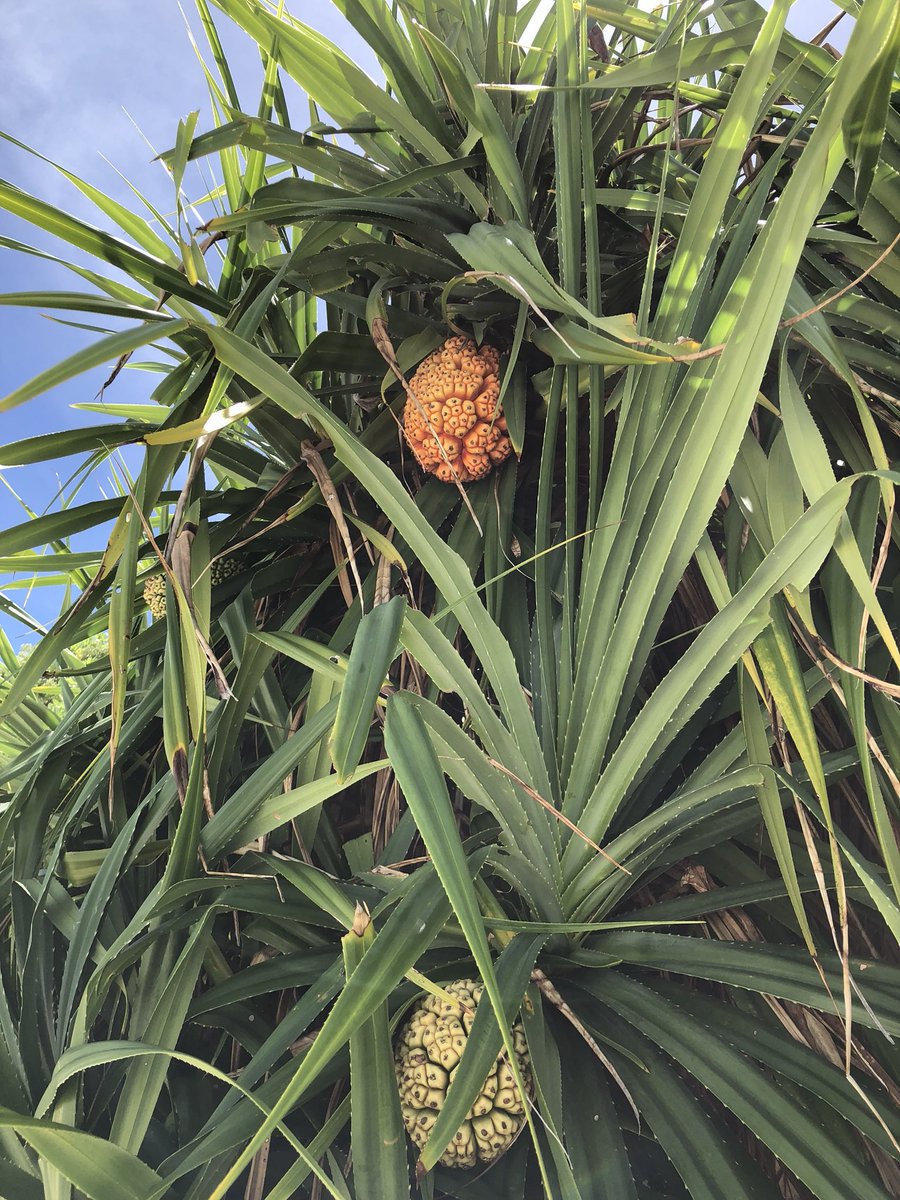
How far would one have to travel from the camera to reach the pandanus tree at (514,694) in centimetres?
41

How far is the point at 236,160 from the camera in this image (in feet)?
2.98

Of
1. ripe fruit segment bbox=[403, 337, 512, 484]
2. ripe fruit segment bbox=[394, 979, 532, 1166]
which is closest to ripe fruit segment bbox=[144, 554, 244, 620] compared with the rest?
ripe fruit segment bbox=[403, 337, 512, 484]

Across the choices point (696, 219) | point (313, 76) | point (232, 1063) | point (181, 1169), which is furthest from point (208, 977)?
point (313, 76)

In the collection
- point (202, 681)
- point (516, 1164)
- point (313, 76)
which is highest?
point (313, 76)

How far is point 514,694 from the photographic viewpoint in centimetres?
49

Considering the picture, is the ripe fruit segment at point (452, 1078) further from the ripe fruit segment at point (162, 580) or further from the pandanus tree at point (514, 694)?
the ripe fruit segment at point (162, 580)

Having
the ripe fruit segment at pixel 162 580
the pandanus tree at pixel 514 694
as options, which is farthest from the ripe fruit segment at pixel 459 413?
the ripe fruit segment at pixel 162 580

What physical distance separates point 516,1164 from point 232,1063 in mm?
260

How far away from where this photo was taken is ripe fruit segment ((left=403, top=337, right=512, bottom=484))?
0.64 metres

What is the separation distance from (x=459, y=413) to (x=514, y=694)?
0.26 metres

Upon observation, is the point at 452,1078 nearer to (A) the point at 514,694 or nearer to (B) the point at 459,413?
(A) the point at 514,694

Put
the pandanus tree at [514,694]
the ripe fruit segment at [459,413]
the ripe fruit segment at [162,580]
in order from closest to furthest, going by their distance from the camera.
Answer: the pandanus tree at [514,694]
the ripe fruit segment at [459,413]
the ripe fruit segment at [162,580]

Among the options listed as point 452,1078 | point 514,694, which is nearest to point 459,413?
point 514,694

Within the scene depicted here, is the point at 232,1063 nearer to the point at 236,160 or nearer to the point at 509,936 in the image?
the point at 509,936
